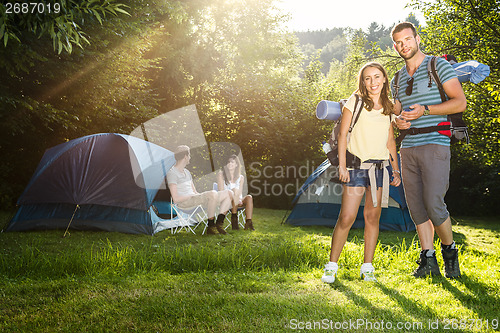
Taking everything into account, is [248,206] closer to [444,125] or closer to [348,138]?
[348,138]

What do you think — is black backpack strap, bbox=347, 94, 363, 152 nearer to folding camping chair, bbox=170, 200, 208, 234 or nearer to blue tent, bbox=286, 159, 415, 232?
folding camping chair, bbox=170, 200, 208, 234

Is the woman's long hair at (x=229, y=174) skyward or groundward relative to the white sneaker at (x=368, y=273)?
skyward

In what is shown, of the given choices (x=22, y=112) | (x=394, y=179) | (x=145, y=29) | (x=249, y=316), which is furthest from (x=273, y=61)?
(x=249, y=316)

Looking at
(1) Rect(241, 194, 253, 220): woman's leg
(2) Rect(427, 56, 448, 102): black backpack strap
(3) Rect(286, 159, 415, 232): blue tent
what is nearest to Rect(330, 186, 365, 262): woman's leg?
(2) Rect(427, 56, 448, 102): black backpack strap

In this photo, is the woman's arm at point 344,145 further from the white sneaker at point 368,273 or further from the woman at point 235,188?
the woman at point 235,188

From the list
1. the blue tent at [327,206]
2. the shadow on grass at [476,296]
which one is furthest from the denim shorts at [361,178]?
the blue tent at [327,206]

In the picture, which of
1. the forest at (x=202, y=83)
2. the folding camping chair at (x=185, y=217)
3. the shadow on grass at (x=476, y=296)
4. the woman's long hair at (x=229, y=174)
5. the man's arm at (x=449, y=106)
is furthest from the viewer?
the forest at (x=202, y=83)

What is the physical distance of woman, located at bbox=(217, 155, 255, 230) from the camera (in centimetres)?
653

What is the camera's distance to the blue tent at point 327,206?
23.4 feet

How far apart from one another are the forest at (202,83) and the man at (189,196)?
2.28 meters

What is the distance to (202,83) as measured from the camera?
48.4 ft

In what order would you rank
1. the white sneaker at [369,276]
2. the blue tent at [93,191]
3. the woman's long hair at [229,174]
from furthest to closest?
1. the woman's long hair at [229,174]
2. the blue tent at [93,191]
3. the white sneaker at [369,276]

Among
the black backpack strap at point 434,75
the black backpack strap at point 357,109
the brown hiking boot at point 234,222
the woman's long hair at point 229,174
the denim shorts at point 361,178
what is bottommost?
the brown hiking boot at point 234,222

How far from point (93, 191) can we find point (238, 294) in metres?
4.05
